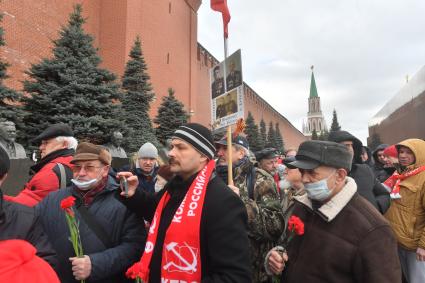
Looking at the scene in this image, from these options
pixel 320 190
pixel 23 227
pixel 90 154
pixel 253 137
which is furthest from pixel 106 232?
pixel 253 137

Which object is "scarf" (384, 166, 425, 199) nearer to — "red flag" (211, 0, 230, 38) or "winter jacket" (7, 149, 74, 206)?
"red flag" (211, 0, 230, 38)

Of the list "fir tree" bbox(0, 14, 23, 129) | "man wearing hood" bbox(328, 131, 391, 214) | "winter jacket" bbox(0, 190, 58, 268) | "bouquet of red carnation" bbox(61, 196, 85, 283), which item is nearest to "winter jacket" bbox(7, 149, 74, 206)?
"bouquet of red carnation" bbox(61, 196, 85, 283)

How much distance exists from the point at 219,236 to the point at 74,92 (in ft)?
30.2

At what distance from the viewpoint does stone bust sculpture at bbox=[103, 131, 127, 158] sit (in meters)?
10.6

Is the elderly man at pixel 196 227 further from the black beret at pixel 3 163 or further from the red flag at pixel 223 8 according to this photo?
the red flag at pixel 223 8

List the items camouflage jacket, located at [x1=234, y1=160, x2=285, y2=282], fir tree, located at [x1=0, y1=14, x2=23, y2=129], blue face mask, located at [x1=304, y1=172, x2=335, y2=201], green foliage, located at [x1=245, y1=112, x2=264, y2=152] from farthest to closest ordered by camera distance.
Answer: green foliage, located at [x1=245, y1=112, x2=264, y2=152] < fir tree, located at [x1=0, y1=14, x2=23, y2=129] < camouflage jacket, located at [x1=234, y1=160, x2=285, y2=282] < blue face mask, located at [x1=304, y1=172, x2=335, y2=201]

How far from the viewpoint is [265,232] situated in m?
2.67

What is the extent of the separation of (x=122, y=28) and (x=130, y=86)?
17.8ft

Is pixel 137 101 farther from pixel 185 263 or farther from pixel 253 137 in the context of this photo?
pixel 253 137

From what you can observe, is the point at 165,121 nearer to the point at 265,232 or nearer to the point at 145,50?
the point at 145,50

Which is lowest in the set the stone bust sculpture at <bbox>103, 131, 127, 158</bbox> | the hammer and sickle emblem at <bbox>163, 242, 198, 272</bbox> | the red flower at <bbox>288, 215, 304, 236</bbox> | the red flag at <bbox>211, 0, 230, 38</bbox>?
the hammer and sickle emblem at <bbox>163, 242, 198, 272</bbox>

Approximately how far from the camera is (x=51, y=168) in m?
3.05

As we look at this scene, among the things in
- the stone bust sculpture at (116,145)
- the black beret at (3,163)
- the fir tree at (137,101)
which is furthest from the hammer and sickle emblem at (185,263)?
the fir tree at (137,101)

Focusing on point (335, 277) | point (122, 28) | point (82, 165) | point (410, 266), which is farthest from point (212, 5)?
point (122, 28)
